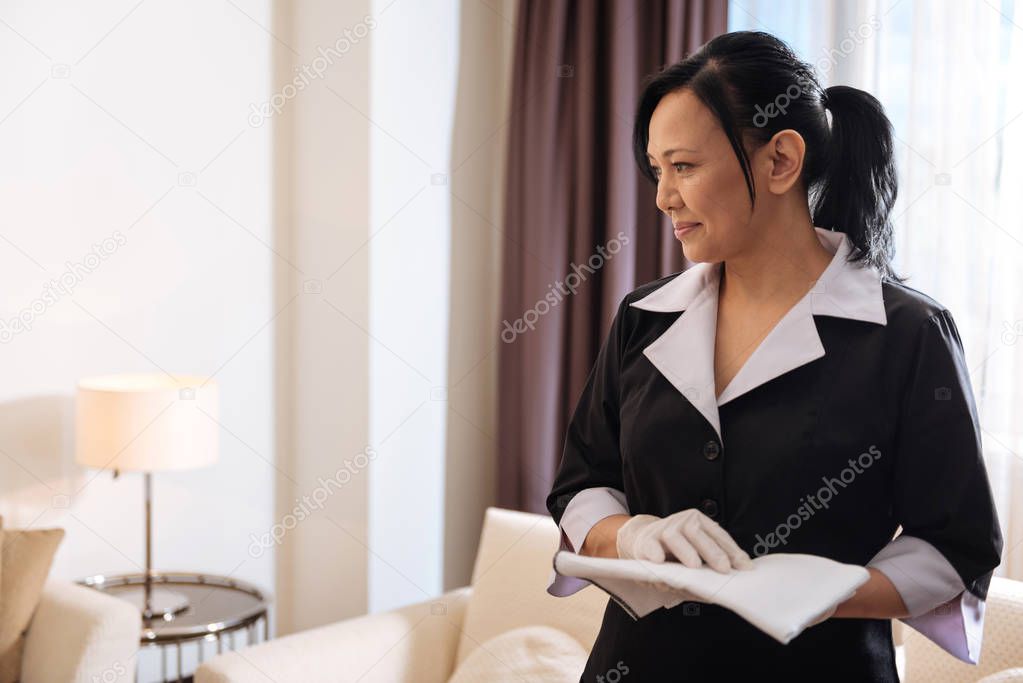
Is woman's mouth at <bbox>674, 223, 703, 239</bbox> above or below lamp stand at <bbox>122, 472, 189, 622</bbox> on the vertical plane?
above

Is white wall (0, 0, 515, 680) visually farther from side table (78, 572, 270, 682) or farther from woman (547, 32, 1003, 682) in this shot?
woman (547, 32, 1003, 682)

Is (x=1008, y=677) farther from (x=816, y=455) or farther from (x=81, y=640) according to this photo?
(x=81, y=640)

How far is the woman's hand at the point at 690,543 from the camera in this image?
100cm

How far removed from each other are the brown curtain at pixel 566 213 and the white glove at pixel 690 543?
6.02ft

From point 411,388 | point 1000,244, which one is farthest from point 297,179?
point 1000,244

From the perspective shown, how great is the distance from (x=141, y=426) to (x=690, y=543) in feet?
5.78

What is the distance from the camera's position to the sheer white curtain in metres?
2.24

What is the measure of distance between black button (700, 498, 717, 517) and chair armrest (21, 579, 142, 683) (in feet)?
5.15

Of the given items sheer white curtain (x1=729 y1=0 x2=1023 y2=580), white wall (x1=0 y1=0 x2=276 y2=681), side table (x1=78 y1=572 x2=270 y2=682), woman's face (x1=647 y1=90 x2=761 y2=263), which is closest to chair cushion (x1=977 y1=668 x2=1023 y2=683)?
sheer white curtain (x1=729 y1=0 x2=1023 y2=580)

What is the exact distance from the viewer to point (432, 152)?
3.08 metres

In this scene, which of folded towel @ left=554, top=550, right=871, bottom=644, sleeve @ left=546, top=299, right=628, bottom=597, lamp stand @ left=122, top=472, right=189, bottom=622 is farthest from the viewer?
lamp stand @ left=122, top=472, right=189, bottom=622

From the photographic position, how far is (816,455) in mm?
1062

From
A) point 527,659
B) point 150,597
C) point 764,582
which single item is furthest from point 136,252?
point 764,582

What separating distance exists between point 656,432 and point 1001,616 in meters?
1.04
